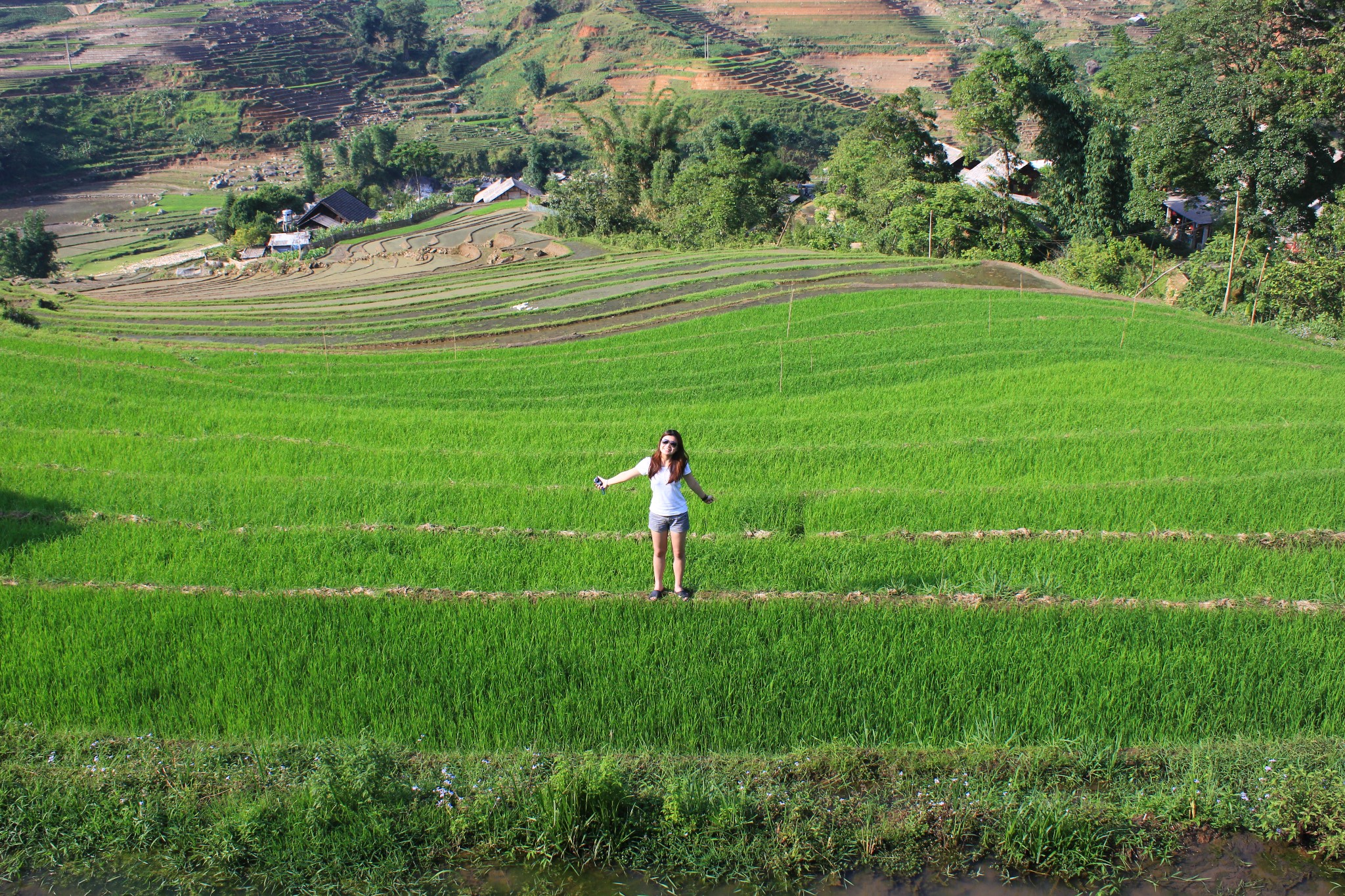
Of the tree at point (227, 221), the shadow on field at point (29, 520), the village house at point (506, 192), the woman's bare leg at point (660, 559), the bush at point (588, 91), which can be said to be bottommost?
the shadow on field at point (29, 520)

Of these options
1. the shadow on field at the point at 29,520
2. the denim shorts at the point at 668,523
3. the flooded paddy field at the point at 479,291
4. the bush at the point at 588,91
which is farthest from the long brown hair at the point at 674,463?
the bush at the point at 588,91

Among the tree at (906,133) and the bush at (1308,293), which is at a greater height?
the tree at (906,133)

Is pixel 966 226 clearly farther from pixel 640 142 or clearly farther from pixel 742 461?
pixel 640 142

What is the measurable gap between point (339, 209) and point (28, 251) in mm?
13826

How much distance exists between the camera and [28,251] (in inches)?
1521

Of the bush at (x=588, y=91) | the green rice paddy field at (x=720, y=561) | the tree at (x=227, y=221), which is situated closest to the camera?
the green rice paddy field at (x=720, y=561)

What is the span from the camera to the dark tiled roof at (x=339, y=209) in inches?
1789

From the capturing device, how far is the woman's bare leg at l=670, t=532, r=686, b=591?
6320mm

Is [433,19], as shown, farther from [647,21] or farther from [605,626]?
[605,626]

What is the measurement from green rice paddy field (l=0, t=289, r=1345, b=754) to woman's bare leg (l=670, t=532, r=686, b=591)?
0.33 m

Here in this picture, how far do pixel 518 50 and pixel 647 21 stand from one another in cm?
1686

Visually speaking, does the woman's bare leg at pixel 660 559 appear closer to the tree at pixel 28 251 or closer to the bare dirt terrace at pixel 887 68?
the tree at pixel 28 251

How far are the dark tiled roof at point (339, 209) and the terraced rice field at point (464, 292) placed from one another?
750 centimetres

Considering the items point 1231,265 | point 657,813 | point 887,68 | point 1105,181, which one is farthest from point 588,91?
point 657,813
